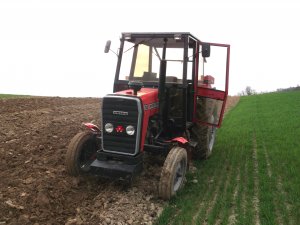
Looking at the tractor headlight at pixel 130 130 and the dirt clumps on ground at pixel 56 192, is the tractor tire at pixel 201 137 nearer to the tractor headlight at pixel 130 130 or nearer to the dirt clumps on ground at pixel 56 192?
the dirt clumps on ground at pixel 56 192

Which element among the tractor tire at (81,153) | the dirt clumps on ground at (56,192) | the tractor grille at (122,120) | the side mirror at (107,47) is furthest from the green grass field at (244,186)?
the side mirror at (107,47)

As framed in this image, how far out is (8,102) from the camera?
1351cm

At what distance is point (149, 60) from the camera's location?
6.86m

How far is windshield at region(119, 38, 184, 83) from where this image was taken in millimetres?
6621

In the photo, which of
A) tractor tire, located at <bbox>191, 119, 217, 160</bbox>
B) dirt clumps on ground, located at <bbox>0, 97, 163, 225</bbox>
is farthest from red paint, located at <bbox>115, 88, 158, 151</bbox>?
tractor tire, located at <bbox>191, 119, 217, 160</bbox>

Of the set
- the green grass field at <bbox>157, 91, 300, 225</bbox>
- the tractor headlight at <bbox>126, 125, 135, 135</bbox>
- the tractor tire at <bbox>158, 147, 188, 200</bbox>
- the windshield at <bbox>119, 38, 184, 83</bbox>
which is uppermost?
the windshield at <bbox>119, 38, 184, 83</bbox>

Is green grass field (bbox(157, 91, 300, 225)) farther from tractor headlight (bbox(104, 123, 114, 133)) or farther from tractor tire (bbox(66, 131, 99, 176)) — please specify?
tractor tire (bbox(66, 131, 99, 176))

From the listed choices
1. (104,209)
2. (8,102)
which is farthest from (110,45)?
(8,102)

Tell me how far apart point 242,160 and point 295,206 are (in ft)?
8.98

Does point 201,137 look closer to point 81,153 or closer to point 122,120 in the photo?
point 122,120

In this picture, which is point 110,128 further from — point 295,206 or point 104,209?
point 295,206

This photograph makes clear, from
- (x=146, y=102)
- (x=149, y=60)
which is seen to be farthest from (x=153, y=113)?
(x=149, y=60)

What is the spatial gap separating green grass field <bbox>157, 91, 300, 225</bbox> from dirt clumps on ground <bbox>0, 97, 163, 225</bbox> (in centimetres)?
55

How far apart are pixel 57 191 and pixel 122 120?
1.49m
